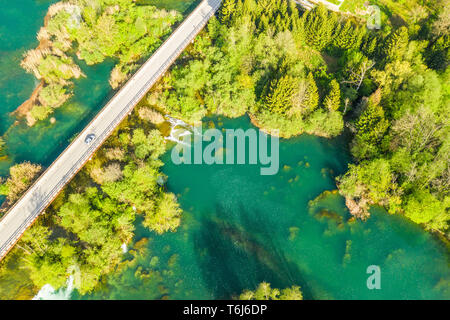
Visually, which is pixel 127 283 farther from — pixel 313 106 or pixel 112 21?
pixel 112 21

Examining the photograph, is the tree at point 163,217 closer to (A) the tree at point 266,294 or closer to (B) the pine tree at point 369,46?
(A) the tree at point 266,294

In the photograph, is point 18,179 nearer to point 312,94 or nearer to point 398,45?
point 312,94

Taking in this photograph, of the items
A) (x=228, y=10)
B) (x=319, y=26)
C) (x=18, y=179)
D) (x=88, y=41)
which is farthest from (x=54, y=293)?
(x=319, y=26)

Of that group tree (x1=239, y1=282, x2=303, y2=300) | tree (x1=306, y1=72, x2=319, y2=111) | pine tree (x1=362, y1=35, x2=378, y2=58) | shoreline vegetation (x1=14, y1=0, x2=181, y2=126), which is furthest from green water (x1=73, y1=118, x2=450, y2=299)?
shoreline vegetation (x1=14, y1=0, x2=181, y2=126)

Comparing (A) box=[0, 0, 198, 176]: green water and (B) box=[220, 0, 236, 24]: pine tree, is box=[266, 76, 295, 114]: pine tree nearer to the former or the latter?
(B) box=[220, 0, 236, 24]: pine tree

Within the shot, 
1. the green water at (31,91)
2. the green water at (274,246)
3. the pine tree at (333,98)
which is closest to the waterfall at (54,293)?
the green water at (274,246)

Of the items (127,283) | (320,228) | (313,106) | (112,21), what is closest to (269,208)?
(320,228)

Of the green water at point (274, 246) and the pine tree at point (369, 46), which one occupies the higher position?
the pine tree at point (369, 46)
